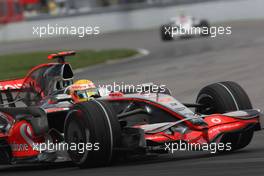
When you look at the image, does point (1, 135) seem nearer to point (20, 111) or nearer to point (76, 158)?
point (20, 111)

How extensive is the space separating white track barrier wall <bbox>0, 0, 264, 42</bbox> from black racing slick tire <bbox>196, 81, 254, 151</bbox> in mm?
36185

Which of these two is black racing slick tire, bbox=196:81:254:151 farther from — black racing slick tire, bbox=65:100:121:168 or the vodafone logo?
black racing slick tire, bbox=65:100:121:168

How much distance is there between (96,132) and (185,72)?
13.2 meters

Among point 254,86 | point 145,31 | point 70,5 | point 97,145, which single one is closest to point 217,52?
point 254,86

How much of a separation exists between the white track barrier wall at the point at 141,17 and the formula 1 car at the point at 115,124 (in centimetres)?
3599

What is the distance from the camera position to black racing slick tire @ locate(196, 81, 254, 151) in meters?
9.67

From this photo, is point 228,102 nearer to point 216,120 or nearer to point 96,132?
point 216,120

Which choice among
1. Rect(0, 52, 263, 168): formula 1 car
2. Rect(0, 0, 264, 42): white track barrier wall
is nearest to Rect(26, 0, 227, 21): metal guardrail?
Rect(0, 0, 264, 42): white track barrier wall

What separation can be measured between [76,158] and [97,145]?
20.0 inches

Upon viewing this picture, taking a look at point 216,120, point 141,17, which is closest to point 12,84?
point 216,120

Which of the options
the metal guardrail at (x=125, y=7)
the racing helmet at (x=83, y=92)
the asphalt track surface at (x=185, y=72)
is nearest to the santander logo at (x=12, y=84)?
the asphalt track surface at (x=185, y=72)

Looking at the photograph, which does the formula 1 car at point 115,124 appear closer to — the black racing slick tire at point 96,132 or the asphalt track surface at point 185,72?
the black racing slick tire at point 96,132

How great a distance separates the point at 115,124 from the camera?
9016 mm

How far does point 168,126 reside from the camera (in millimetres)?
9180
